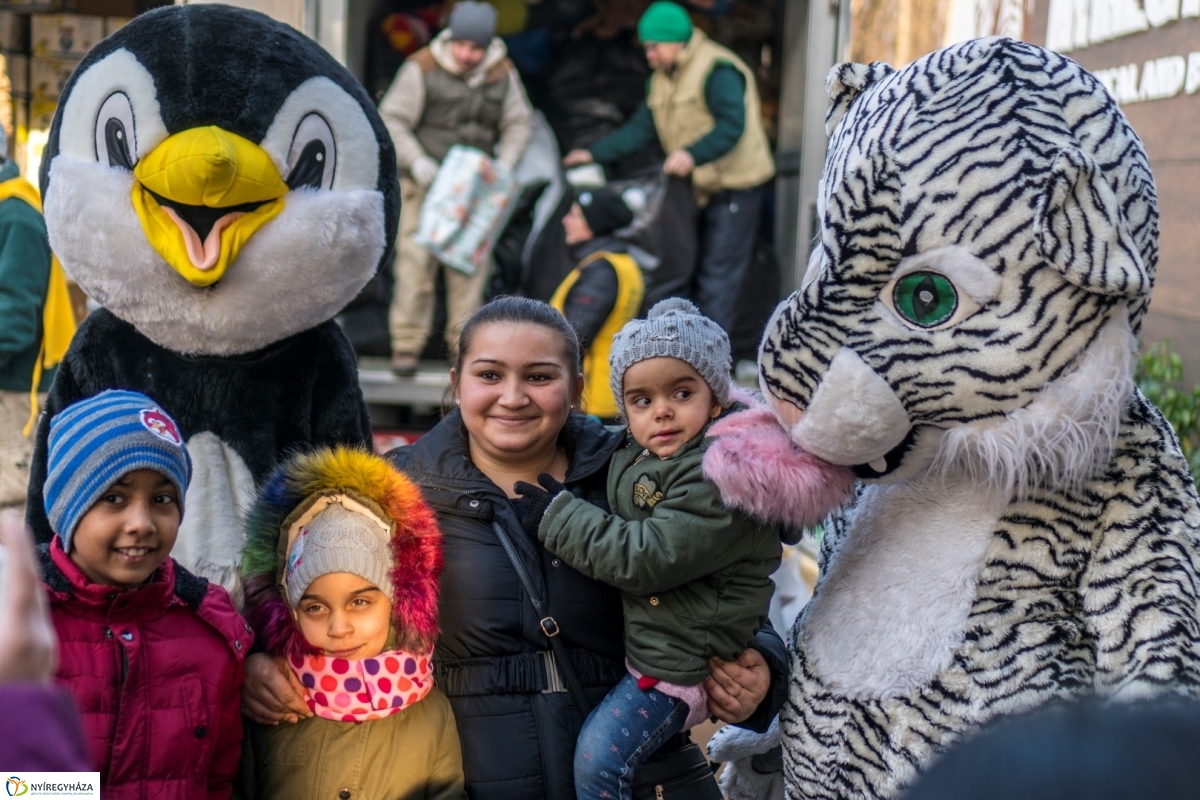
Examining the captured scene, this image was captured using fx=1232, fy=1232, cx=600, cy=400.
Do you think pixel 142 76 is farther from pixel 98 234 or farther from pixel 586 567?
pixel 586 567

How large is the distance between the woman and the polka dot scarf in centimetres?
5

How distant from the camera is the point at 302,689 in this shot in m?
2.10

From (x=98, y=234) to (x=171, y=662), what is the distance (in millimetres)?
929

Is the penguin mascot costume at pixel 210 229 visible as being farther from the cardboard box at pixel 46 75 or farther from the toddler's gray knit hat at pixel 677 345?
the cardboard box at pixel 46 75

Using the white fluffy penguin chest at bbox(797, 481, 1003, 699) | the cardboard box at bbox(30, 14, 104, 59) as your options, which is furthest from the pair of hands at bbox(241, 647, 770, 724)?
the cardboard box at bbox(30, 14, 104, 59)

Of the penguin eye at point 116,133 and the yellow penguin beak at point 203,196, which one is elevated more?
the penguin eye at point 116,133

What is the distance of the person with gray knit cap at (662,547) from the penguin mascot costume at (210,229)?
0.70m

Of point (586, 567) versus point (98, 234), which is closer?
point (586, 567)

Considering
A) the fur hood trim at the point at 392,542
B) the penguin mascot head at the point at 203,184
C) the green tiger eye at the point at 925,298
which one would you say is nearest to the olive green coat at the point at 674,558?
the fur hood trim at the point at 392,542

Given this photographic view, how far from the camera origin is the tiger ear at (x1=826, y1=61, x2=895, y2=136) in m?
2.07

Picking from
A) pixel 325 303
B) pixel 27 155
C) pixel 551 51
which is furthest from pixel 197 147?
pixel 27 155

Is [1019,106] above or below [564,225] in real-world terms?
above

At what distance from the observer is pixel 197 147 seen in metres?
2.38

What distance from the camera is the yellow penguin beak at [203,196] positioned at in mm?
2377
